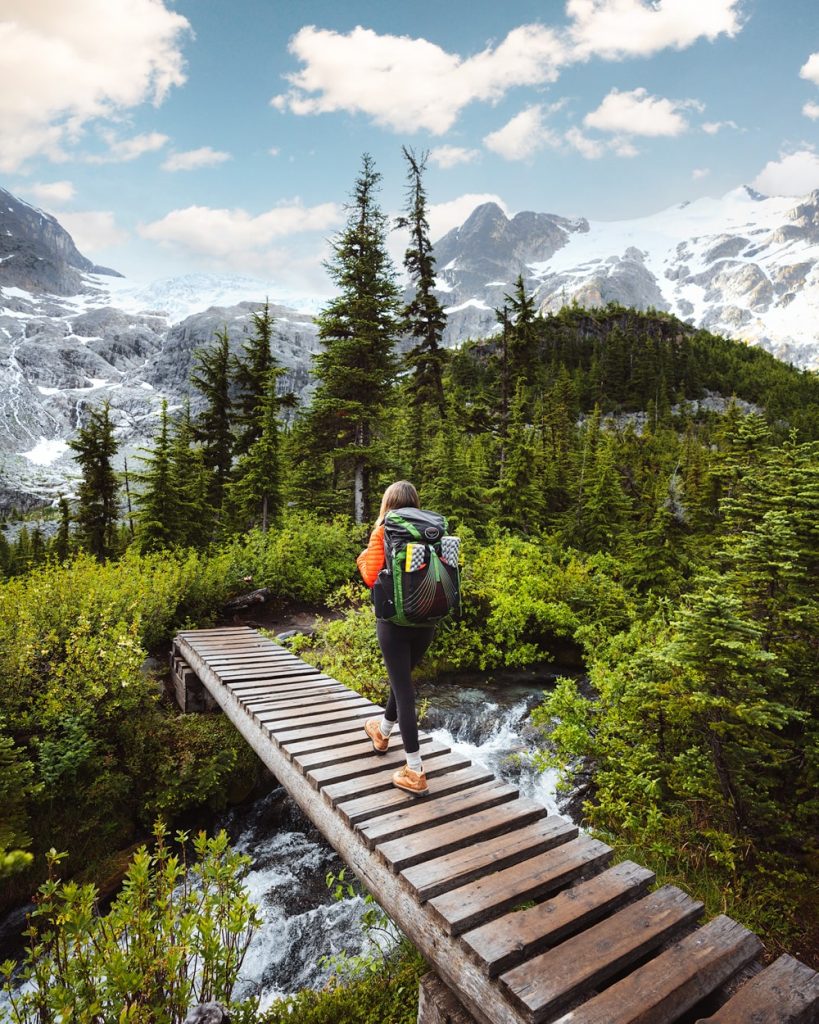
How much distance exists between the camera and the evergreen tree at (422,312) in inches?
953

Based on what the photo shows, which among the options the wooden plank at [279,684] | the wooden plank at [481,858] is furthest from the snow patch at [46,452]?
the wooden plank at [481,858]

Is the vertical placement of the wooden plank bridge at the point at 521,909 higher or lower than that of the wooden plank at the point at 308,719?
higher

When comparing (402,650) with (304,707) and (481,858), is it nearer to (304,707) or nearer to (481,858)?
(481,858)

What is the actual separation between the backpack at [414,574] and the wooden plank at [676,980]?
255 centimetres

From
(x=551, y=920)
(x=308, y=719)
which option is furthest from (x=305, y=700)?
(x=551, y=920)

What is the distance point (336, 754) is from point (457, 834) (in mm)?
1786

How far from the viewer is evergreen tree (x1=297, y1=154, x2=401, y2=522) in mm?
19344

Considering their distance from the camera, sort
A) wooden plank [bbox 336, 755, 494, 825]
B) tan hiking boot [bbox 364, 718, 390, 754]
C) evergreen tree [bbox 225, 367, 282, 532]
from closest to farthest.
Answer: wooden plank [bbox 336, 755, 494, 825]
tan hiking boot [bbox 364, 718, 390, 754]
evergreen tree [bbox 225, 367, 282, 532]

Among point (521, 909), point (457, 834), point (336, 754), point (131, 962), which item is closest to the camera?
point (131, 962)

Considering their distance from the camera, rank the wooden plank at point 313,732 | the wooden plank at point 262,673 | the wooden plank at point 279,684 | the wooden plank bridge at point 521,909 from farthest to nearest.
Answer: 1. the wooden plank at point 262,673
2. the wooden plank at point 279,684
3. the wooden plank at point 313,732
4. the wooden plank bridge at point 521,909

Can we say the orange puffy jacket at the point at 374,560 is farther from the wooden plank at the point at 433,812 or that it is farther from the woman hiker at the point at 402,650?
the wooden plank at the point at 433,812

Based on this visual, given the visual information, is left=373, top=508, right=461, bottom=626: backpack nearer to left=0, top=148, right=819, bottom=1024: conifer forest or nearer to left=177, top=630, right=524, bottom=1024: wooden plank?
left=177, top=630, right=524, bottom=1024: wooden plank

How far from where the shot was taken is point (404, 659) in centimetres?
472

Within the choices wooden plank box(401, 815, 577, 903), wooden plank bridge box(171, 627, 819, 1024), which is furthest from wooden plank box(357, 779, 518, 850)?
wooden plank box(401, 815, 577, 903)
